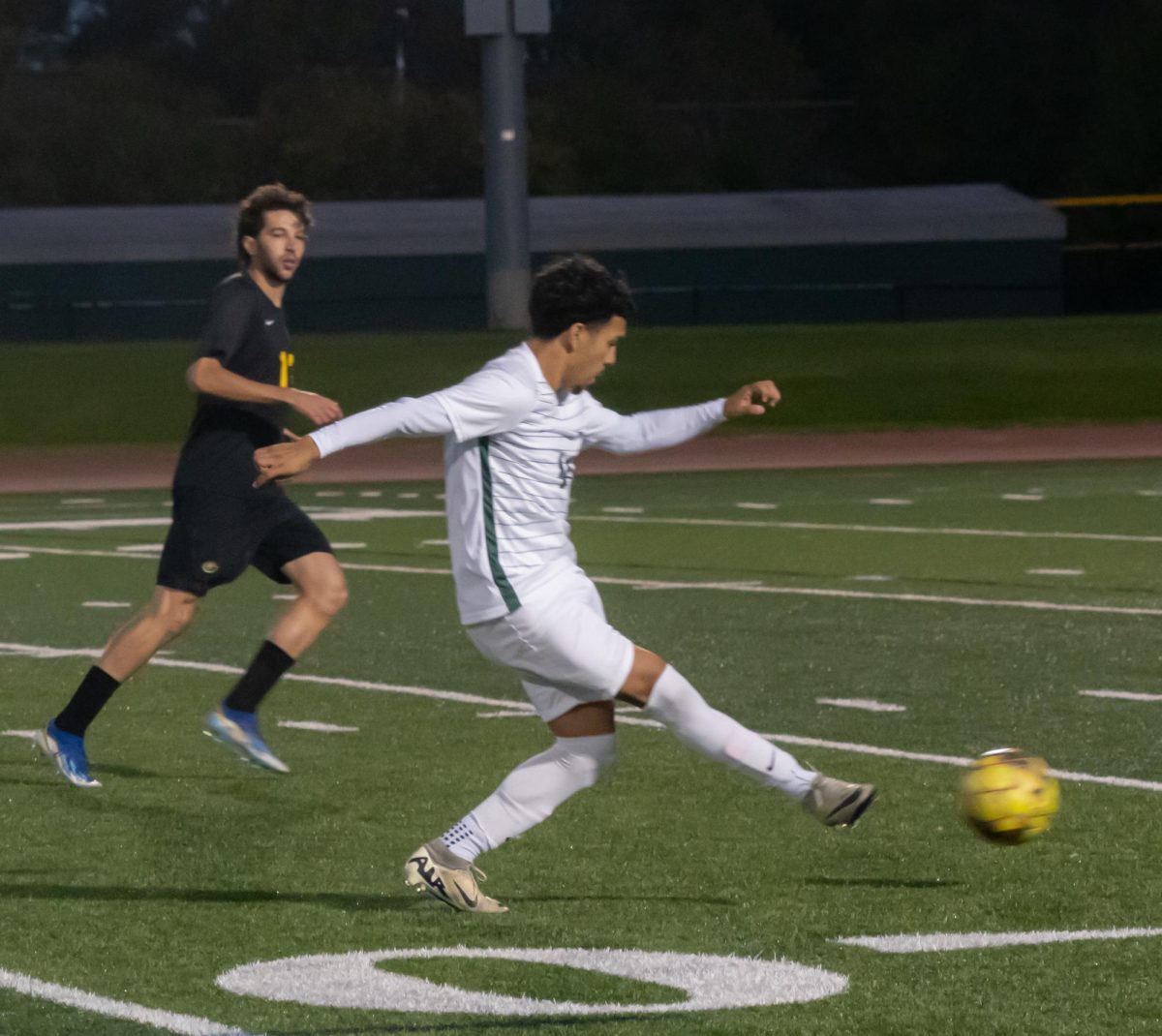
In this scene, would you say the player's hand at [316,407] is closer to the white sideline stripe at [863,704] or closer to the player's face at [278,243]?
the player's face at [278,243]

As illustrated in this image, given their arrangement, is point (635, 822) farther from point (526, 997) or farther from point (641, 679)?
point (526, 997)

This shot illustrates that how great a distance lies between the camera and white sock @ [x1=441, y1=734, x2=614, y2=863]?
6422 mm

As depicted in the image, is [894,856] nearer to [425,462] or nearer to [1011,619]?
[1011,619]

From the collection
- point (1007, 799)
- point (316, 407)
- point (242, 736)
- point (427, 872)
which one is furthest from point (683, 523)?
point (427, 872)

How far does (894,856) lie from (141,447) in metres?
22.6

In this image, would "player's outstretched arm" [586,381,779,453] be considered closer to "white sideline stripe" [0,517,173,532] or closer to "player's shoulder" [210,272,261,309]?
"player's shoulder" [210,272,261,309]

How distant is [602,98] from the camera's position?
74312 millimetres

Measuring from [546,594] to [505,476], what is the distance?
1.02ft

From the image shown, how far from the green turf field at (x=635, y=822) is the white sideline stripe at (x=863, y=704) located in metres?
0.03

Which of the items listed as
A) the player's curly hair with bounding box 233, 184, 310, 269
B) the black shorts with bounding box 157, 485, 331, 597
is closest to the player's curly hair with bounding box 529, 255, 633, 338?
the player's curly hair with bounding box 233, 184, 310, 269

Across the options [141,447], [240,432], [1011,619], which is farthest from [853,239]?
[240,432]

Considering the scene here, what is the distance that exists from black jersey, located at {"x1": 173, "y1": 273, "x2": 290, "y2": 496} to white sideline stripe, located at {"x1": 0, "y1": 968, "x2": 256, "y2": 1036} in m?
2.93

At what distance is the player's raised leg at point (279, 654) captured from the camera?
334 inches

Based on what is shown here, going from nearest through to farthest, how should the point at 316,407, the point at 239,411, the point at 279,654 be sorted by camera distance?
the point at 316,407 → the point at 239,411 → the point at 279,654
